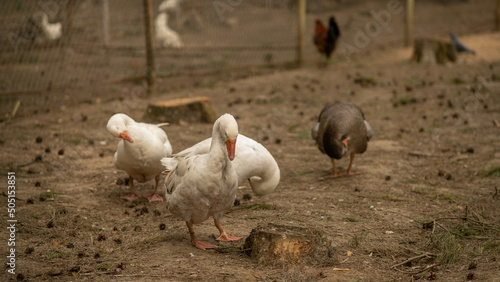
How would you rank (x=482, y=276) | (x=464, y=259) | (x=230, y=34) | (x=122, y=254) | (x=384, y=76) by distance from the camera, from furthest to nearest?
(x=230, y=34) < (x=384, y=76) < (x=122, y=254) < (x=464, y=259) < (x=482, y=276)

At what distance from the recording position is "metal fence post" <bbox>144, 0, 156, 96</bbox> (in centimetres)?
1018

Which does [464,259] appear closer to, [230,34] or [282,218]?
[282,218]

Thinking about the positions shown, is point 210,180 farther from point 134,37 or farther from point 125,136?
point 134,37

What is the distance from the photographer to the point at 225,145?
4.12 meters

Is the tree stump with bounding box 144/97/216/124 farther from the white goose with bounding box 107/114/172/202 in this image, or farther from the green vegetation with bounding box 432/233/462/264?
the green vegetation with bounding box 432/233/462/264

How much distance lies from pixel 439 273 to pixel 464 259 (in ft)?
1.03

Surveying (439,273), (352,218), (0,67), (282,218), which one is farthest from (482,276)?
(0,67)

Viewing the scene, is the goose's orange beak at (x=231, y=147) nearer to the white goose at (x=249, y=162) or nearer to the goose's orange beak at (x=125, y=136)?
the white goose at (x=249, y=162)

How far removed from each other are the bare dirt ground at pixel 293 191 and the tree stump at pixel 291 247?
2.4 inches

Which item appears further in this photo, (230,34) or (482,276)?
(230,34)

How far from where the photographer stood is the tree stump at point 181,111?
8.38m

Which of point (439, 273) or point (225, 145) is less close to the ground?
point (225, 145)

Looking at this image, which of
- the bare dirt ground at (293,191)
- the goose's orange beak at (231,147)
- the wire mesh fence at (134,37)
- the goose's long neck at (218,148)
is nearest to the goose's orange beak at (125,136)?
the bare dirt ground at (293,191)

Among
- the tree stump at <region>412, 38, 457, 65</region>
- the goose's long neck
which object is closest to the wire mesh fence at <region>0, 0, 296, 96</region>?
the tree stump at <region>412, 38, 457, 65</region>
